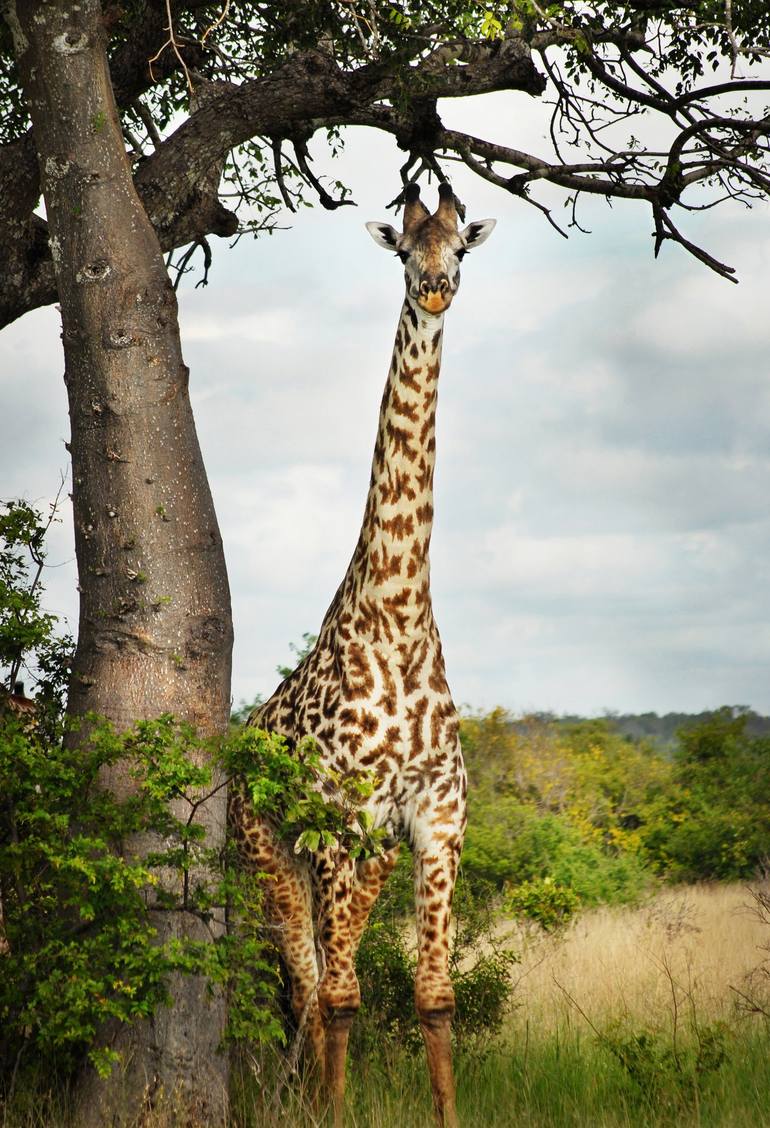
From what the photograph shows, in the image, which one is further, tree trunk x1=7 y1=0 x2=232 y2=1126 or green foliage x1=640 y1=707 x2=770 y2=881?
green foliage x1=640 y1=707 x2=770 y2=881

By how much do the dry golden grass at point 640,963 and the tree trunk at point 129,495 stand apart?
271 cm

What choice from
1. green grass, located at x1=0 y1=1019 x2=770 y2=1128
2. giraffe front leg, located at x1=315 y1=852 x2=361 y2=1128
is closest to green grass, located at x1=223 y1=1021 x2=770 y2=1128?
green grass, located at x1=0 y1=1019 x2=770 y2=1128

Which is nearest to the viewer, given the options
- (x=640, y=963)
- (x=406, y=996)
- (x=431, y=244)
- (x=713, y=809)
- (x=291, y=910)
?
(x=431, y=244)

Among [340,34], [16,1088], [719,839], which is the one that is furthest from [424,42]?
[719,839]

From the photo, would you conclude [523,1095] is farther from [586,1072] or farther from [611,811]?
[611,811]

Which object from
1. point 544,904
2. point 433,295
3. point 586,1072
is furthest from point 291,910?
point 544,904

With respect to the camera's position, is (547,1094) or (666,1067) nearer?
(666,1067)

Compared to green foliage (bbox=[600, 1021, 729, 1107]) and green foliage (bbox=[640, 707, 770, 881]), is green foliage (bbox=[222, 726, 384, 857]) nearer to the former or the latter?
green foliage (bbox=[600, 1021, 729, 1107])

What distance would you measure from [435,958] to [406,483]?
2.34m

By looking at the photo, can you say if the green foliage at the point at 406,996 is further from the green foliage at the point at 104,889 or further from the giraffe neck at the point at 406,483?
the giraffe neck at the point at 406,483

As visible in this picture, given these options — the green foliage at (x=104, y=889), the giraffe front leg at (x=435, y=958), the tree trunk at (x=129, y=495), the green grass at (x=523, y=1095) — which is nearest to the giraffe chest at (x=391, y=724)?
the giraffe front leg at (x=435, y=958)

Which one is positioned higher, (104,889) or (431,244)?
(431,244)

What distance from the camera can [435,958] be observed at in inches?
265

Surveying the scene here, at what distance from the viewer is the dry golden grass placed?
31.8 feet
